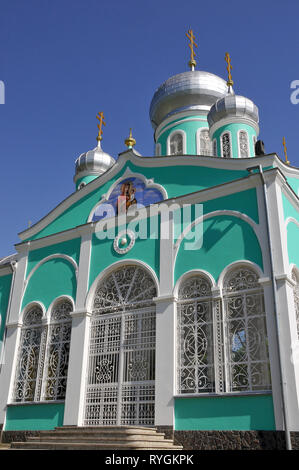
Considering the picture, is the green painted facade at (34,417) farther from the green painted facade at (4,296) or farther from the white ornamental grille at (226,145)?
the white ornamental grille at (226,145)

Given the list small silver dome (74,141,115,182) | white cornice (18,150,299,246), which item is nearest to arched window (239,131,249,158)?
white cornice (18,150,299,246)

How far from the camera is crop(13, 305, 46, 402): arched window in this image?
11.8 meters

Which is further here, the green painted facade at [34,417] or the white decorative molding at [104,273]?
the white decorative molding at [104,273]

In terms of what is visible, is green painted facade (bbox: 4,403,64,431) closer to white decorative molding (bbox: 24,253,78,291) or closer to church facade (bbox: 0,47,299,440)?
church facade (bbox: 0,47,299,440)

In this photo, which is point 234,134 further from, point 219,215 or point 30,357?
point 30,357

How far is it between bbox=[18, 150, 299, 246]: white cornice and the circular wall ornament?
1.85 meters

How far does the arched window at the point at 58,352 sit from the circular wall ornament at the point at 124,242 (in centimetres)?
192

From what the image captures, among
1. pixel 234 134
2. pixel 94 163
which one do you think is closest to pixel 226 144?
pixel 234 134

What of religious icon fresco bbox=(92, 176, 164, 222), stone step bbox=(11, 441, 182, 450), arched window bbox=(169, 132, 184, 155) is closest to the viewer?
stone step bbox=(11, 441, 182, 450)

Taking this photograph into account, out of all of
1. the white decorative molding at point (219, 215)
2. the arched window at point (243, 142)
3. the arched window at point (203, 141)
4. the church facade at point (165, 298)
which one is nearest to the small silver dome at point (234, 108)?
the church facade at point (165, 298)

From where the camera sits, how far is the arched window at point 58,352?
443 inches

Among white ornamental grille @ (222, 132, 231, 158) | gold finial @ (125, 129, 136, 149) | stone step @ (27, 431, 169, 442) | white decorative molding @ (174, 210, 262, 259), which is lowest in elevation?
stone step @ (27, 431, 169, 442)

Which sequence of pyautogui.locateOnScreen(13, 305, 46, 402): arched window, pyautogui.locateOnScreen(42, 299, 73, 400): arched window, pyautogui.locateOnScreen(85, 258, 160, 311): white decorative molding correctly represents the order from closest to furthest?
pyautogui.locateOnScreen(85, 258, 160, 311): white decorative molding < pyautogui.locateOnScreen(42, 299, 73, 400): arched window < pyautogui.locateOnScreen(13, 305, 46, 402): arched window

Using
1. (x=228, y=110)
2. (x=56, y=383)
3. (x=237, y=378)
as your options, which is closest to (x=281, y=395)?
(x=237, y=378)
